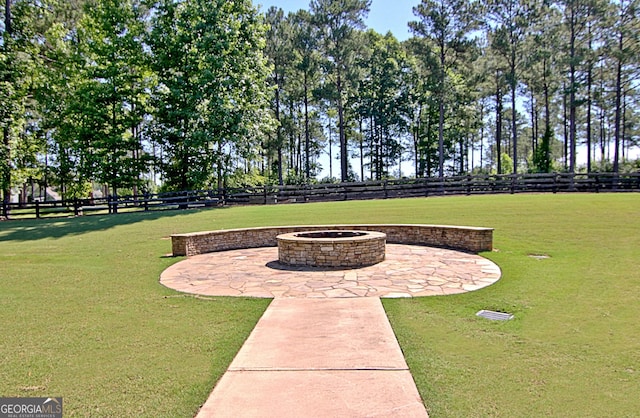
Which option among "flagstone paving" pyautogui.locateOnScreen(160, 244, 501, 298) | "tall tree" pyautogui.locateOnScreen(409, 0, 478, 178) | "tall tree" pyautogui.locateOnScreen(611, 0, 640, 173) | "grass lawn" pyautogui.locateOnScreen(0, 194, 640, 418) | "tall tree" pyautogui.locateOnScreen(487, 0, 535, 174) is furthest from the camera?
"tall tree" pyautogui.locateOnScreen(487, 0, 535, 174)

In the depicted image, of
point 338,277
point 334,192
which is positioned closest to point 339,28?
point 334,192

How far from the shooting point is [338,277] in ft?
20.5

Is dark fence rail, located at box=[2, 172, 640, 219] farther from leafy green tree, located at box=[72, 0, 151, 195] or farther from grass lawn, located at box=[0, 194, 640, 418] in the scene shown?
grass lawn, located at box=[0, 194, 640, 418]

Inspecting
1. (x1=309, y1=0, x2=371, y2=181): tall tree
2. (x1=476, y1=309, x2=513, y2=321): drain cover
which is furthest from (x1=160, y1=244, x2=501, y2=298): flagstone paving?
(x1=309, y1=0, x2=371, y2=181): tall tree

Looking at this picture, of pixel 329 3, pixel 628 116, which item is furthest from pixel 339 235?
pixel 628 116

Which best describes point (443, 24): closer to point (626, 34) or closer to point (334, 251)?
point (626, 34)

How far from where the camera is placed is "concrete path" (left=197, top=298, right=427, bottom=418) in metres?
2.41

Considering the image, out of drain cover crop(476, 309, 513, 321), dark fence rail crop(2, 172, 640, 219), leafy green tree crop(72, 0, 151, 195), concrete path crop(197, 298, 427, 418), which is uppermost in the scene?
leafy green tree crop(72, 0, 151, 195)

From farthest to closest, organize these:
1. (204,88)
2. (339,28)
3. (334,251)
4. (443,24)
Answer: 1. (339,28)
2. (443,24)
3. (204,88)
4. (334,251)

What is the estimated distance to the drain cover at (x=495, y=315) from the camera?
4.13m

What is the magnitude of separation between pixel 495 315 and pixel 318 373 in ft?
7.84

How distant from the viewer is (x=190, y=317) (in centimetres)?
438

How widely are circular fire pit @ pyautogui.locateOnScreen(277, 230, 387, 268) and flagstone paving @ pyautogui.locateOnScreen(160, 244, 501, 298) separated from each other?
230mm

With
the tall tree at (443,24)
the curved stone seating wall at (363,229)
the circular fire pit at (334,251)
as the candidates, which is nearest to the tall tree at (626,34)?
the tall tree at (443,24)
